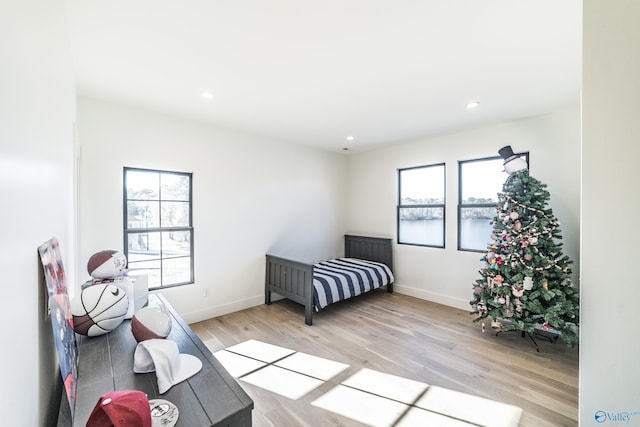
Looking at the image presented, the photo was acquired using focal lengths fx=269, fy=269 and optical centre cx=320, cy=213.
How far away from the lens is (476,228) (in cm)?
377

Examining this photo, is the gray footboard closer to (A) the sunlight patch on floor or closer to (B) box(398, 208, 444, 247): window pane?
(A) the sunlight patch on floor

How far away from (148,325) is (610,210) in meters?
2.28

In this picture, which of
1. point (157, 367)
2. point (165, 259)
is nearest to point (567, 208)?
point (157, 367)

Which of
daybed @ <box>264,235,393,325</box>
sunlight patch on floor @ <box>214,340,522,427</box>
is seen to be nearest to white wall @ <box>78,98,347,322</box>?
daybed @ <box>264,235,393,325</box>

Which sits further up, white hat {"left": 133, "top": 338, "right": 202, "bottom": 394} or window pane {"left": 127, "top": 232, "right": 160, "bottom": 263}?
window pane {"left": 127, "top": 232, "right": 160, "bottom": 263}

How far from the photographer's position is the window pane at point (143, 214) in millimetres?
3011

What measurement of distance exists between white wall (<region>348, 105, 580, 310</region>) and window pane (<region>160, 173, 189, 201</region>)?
9.99ft

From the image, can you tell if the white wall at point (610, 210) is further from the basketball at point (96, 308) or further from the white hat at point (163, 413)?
the basketball at point (96, 308)

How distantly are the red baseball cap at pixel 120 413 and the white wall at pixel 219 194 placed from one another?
104 inches

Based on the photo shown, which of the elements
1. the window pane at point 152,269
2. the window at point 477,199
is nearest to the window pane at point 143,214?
the window pane at point 152,269

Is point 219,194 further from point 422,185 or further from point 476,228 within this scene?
point 476,228

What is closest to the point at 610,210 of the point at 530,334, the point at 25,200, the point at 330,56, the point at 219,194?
the point at 330,56

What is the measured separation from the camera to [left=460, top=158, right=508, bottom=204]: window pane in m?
3.58

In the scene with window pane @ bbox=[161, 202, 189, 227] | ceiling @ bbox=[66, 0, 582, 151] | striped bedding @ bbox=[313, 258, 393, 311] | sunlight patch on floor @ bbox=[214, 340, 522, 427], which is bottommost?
sunlight patch on floor @ bbox=[214, 340, 522, 427]
